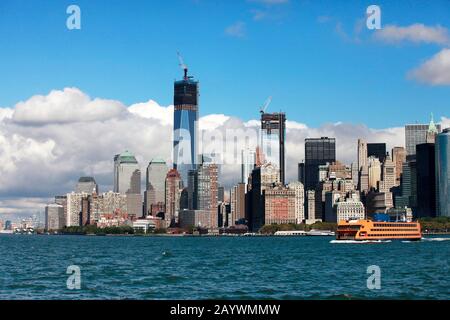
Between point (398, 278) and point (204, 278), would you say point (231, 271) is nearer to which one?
point (204, 278)

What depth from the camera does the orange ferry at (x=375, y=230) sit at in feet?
379

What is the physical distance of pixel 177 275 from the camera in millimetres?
45125

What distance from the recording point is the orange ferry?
116 metres

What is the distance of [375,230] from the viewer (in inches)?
4609
